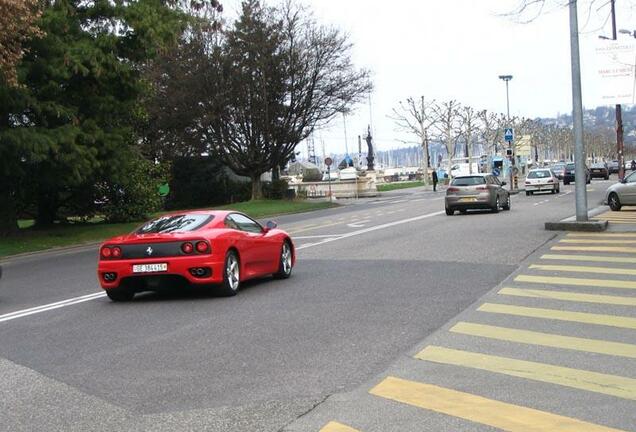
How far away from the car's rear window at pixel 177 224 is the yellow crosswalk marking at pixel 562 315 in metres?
4.32

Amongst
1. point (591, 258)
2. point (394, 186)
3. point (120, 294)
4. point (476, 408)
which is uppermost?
point (120, 294)

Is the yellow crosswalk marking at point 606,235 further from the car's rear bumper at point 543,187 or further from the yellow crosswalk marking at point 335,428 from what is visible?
the car's rear bumper at point 543,187

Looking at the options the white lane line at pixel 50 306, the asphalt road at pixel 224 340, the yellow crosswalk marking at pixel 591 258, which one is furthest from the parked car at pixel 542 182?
the white lane line at pixel 50 306

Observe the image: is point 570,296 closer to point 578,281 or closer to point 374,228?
point 578,281

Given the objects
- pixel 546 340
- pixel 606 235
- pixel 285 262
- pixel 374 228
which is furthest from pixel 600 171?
pixel 546 340

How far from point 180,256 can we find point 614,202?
2096 cm

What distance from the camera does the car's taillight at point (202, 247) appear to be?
1058 cm

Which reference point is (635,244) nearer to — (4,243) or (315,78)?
(4,243)

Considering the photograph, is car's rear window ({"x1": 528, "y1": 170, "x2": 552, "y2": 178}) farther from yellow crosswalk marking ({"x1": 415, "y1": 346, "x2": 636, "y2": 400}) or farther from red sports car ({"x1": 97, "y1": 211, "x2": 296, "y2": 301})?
yellow crosswalk marking ({"x1": 415, "y1": 346, "x2": 636, "y2": 400})

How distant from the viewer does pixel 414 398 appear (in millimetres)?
5816

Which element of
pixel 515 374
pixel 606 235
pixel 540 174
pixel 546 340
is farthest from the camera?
pixel 540 174

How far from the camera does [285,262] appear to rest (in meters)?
13.1

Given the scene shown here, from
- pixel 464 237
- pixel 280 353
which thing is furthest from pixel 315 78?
pixel 280 353

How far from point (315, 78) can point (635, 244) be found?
33.2m
